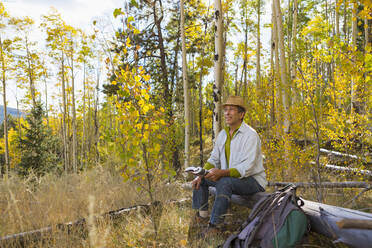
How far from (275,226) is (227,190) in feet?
2.48

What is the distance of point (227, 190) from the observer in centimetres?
240

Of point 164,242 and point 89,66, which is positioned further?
point 89,66

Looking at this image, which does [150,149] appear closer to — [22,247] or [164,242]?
[164,242]

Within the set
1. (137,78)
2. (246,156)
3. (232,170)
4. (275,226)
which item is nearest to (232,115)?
(246,156)

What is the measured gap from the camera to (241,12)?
30.5 ft

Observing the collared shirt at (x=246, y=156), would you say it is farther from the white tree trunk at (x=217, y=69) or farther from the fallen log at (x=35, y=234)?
the white tree trunk at (x=217, y=69)

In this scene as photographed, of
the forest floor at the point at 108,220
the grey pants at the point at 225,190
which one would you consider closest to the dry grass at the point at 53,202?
the forest floor at the point at 108,220

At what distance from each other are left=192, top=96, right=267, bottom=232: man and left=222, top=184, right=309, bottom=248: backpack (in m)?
0.50

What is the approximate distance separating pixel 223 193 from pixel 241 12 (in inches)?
347

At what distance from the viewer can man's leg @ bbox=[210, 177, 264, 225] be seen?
2.37m

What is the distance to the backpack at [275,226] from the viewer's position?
5.33 feet

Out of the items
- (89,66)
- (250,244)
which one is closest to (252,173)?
(250,244)

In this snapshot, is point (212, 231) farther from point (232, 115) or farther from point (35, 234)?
point (35, 234)

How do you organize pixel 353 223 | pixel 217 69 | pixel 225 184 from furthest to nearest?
1. pixel 217 69
2. pixel 225 184
3. pixel 353 223
